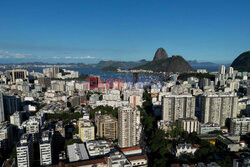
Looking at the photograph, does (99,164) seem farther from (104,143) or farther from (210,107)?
(210,107)

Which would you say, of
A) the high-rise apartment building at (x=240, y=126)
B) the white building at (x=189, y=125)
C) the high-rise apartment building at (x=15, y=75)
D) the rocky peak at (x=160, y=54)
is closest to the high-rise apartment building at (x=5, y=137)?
the white building at (x=189, y=125)

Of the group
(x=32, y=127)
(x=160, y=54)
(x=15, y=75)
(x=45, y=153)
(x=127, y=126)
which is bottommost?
(x=45, y=153)

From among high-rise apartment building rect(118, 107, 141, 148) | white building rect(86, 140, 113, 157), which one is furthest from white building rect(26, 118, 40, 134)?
high-rise apartment building rect(118, 107, 141, 148)

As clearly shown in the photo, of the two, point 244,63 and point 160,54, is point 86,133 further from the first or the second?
point 160,54

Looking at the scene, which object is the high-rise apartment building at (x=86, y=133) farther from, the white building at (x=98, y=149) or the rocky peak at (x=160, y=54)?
the rocky peak at (x=160, y=54)

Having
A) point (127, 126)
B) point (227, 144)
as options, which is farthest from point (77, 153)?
point (227, 144)

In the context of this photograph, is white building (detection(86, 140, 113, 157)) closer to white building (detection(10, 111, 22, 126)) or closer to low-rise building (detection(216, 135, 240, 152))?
low-rise building (detection(216, 135, 240, 152))
